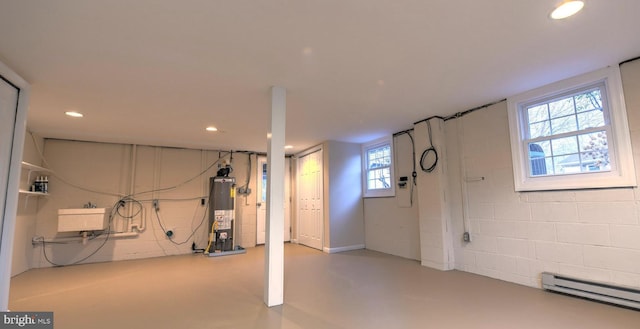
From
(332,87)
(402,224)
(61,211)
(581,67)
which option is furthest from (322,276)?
(61,211)

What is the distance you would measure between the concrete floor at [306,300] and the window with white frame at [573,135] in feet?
4.07

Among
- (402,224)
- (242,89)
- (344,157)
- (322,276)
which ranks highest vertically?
(242,89)

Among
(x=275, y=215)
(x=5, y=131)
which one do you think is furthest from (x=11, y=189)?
(x=275, y=215)

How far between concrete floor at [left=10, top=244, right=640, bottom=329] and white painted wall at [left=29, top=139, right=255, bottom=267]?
2.72 feet

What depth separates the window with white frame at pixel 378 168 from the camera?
17.7 ft

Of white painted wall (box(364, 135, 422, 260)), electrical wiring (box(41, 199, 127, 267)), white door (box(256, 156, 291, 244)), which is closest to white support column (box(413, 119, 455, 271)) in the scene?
white painted wall (box(364, 135, 422, 260))

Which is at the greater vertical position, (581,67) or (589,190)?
(581,67)

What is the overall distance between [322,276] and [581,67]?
12.2 feet

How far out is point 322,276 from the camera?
378cm

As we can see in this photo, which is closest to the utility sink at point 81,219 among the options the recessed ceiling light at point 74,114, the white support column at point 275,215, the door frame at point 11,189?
the recessed ceiling light at point 74,114

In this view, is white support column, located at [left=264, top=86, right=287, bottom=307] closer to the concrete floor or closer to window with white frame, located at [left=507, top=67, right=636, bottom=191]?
the concrete floor

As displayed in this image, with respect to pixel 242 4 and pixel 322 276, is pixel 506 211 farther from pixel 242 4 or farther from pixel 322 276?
pixel 242 4

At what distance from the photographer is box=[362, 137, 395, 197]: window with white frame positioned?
539 cm

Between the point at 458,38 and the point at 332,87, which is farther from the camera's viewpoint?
the point at 332,87
